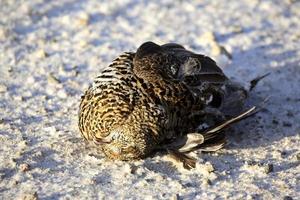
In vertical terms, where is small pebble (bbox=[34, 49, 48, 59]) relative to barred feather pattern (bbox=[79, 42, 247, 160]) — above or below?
above

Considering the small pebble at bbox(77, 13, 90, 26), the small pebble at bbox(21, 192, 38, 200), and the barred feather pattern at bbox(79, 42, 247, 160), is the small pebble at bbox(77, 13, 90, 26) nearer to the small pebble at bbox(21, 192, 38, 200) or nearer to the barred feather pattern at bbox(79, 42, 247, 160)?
the barred feather pattern at bbox(79, 42, 247, 160)

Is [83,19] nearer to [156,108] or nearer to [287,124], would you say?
[287,124]

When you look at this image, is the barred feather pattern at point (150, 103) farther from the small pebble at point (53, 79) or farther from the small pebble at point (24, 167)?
the small pebble at point (53, 79)

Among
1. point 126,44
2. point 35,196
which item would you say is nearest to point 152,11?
point 126,44

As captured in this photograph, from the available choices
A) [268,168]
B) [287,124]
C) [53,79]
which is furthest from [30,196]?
[287,124]

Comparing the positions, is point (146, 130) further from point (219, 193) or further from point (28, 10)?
point (28, 10)

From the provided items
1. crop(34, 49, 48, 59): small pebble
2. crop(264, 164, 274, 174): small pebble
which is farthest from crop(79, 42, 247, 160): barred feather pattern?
crop(34, 49, 48, 59): small pebble
